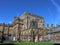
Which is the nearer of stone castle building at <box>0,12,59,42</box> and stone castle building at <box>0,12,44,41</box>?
stone castle building at <box>0,12,59,42</box>

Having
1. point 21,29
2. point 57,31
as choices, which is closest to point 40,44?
point 57,31

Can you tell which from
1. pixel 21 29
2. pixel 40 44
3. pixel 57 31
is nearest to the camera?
pixel 40 44

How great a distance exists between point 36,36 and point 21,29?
14.6 meters

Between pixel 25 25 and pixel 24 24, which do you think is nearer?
pixel 25 25

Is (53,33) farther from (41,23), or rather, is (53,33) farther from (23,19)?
(23,19)

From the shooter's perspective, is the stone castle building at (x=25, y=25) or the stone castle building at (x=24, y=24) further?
the stone castle building at (x=24, y=24)

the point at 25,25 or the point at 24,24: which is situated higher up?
the point at 24,24

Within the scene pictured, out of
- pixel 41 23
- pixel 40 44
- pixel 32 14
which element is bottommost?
pixel 40 44

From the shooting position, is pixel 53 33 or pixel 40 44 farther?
pixel 53 33

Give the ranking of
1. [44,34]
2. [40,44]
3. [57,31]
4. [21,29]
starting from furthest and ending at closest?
[21,29] → [44,34] → [57,31] → [40,44]

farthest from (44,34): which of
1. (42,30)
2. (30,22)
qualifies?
(30,22)

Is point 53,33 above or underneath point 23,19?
underneath

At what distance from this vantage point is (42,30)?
244 feet

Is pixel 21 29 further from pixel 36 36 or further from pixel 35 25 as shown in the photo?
pixel 36 36
